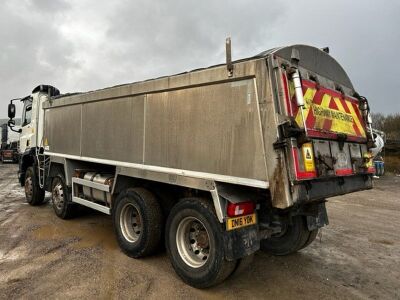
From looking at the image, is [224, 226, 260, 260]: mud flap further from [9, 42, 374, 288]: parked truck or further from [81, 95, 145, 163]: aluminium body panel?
[81, 95, 145, 163]: aluminium body panel

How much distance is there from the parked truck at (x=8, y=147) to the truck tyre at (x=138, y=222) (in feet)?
79.2

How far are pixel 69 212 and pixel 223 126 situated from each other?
456cm

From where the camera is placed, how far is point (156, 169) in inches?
172

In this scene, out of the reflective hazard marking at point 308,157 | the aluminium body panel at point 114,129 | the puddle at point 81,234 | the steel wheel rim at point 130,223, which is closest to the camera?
the reflective hazard marking at point 308,157

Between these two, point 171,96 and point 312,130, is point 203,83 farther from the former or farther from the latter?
point 312,130

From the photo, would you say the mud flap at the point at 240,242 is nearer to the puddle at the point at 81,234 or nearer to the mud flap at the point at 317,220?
the mud flap at the point at 317,220

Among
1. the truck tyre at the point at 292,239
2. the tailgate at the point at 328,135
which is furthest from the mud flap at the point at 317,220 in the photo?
the tailgate at the point at 328,135

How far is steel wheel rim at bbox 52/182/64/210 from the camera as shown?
22.7ft

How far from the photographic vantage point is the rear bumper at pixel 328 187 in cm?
317

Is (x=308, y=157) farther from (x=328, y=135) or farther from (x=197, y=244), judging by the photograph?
(x=197, y=244)

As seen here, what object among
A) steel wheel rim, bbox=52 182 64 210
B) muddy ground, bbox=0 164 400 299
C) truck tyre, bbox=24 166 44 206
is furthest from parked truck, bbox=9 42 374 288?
truck tyre, bbox=24 166 44 206

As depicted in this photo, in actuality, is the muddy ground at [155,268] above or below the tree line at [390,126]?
below

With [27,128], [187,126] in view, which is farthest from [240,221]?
[27,128]

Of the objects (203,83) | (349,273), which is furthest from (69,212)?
(349,273)
